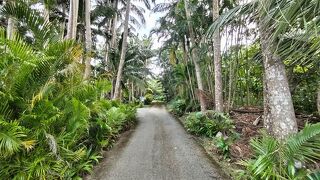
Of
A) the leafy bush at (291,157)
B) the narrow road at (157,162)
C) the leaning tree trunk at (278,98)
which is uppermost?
the leaning tree trunk at (278,98)

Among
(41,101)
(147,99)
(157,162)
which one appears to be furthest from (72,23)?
(147,99)

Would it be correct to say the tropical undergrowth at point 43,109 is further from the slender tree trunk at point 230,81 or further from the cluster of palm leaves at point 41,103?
the slender tree trunk at point 230,81

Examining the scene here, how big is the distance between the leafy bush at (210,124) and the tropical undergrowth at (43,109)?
3.57 m

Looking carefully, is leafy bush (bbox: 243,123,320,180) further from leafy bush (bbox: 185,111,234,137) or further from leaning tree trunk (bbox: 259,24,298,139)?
leafy bush (bbox: 185,111,234,137)

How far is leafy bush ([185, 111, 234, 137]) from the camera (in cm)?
696

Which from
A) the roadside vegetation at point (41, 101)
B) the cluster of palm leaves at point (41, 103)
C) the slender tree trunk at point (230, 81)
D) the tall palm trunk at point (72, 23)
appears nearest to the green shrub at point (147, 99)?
the slender tree trunk at point (230, 81)

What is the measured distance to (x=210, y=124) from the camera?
722 centimetres

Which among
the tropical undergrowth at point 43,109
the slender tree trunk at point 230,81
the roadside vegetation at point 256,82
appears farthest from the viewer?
the slender tree trunk at point 230,81

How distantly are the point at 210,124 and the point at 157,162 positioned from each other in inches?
104

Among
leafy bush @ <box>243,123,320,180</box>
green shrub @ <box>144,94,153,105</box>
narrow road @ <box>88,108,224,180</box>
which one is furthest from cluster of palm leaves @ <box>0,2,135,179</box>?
green shrub @ <box>144,94,153,105</box>

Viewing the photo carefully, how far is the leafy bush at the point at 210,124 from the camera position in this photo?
6.96m

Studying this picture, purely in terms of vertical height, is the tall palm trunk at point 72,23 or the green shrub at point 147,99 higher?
the tall palm trunk at point 72,23

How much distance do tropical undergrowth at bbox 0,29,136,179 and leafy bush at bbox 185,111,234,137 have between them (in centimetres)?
357

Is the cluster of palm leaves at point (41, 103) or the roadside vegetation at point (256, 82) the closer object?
the roadside vegetation at point (256, 82)
